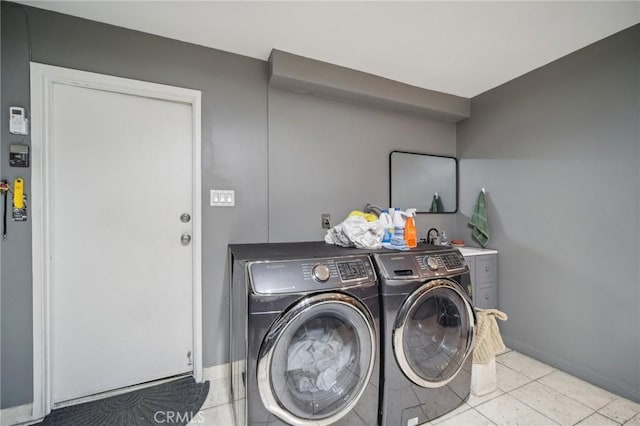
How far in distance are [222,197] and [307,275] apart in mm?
1043

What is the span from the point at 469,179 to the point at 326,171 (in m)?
1.61

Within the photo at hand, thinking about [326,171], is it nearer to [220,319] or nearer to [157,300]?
[220,319]

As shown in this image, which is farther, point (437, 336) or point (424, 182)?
point (424, 182)

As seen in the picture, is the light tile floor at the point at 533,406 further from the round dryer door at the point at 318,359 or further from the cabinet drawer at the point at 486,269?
the cabinet drawer at the point at 486,269

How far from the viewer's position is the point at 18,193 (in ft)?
4.82

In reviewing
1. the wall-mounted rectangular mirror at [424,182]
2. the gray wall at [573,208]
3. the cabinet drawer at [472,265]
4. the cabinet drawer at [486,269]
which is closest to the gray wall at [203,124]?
the wall-mounted rectangular mirror at [424,182]

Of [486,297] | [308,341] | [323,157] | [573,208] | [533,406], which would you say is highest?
[323,157]

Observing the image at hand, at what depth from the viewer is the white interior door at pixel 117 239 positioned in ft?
5.35

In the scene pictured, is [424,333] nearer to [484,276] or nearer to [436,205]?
[484,276]

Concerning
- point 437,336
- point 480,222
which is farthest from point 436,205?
point 437,336

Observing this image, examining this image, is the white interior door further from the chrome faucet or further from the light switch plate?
the chrome faucet

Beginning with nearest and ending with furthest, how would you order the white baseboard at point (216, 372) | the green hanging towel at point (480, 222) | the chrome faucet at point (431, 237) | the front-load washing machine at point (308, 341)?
the front-load washing machine at point (308, 341)
the white baseboard at point (216, 372)
the green hanging towel at point (480, 222)
the chrome faucet at point (431, 237)

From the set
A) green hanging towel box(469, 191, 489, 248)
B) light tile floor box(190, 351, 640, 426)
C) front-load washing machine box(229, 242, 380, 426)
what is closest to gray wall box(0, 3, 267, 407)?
light tile floor box(190, 351, 640, 426)

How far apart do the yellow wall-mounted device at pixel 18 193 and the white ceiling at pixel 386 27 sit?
3.35 ft
